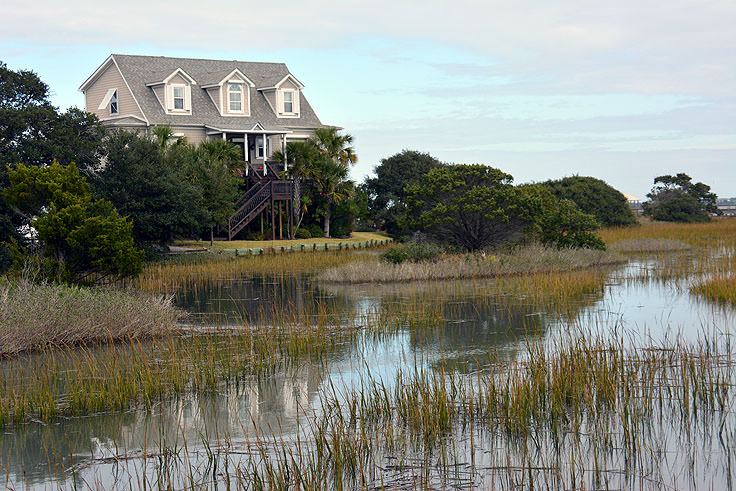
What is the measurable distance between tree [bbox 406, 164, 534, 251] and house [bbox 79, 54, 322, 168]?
16.5 m

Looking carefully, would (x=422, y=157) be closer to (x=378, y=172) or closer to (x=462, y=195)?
(x=378, y=172)

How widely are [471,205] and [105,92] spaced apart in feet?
86.7

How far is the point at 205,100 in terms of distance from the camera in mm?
48156

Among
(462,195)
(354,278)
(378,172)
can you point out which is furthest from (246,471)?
(378,172)

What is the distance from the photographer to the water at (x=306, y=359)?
9039 millimetres

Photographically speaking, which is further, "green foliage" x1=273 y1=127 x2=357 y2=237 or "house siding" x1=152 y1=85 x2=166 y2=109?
"house siding" x1=152 y1=85 x2=166 y2=109

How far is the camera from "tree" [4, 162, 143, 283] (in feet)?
66.4

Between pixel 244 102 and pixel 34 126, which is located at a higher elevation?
pixel 244 102

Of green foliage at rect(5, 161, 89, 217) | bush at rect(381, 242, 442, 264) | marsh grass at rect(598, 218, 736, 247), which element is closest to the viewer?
green foliage at rect(5, 161, 89, 217)

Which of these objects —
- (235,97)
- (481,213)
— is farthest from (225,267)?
(235,97)

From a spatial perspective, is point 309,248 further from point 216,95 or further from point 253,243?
point 216,95

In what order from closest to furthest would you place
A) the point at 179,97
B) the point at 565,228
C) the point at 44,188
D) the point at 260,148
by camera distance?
the point at 44,188, the point at 565,228, the point at 179,97, the point at 260,148

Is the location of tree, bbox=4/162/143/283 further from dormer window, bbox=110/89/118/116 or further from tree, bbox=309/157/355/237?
dormer window, bbox=110/89/118/116

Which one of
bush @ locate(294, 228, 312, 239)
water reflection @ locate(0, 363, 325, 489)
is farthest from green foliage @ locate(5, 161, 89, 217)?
bush @ locate(294, 228, 312, 239)
